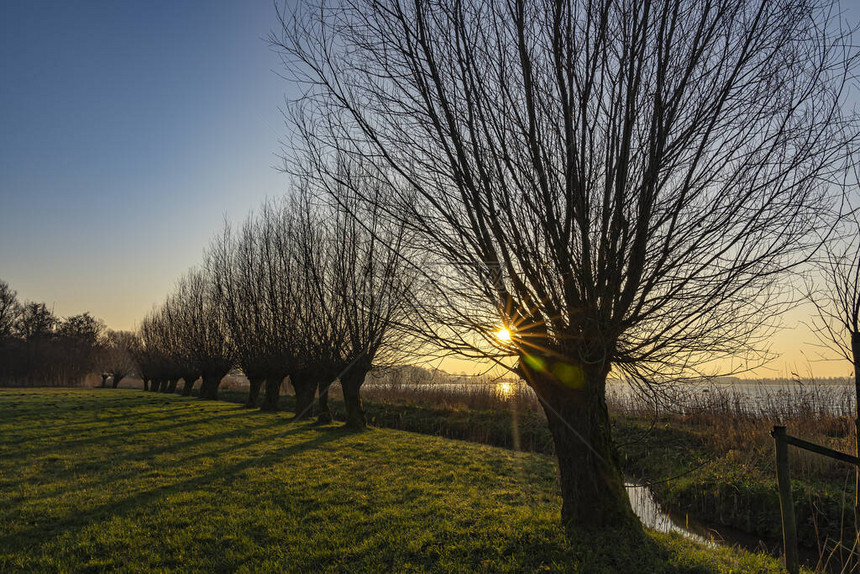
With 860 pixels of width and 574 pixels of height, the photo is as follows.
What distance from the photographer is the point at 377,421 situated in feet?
63.4

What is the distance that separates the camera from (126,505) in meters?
6.29

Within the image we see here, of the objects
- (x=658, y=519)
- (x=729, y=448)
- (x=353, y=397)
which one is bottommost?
(x=658, y=519)

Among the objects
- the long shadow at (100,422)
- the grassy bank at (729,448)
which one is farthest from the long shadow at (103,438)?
the grassy bank at (729,448)

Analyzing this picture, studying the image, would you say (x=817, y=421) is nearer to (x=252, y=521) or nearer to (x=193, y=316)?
(x=252, y=521)

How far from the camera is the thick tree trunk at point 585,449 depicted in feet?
14.7

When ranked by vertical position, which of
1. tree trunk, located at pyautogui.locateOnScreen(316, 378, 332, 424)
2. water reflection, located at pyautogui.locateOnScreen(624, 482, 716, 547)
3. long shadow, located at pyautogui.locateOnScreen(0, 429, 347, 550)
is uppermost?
tree trunk, located at pyautogui.locateOnScreen(316, 378, 332, 424)

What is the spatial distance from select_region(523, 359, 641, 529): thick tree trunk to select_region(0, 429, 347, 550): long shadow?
5706mm

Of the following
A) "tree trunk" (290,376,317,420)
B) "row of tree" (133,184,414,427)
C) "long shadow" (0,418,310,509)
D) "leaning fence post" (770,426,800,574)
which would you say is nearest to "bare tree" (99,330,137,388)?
"row of tree" (133,184,414,427)

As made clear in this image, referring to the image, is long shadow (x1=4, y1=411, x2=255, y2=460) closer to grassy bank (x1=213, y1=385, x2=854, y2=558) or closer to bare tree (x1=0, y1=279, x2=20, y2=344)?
grassy bank (x1=213, y1=385, x2=854, y2=558)

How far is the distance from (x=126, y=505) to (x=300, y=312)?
1061 cm

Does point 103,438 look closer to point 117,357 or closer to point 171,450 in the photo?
point 171,450

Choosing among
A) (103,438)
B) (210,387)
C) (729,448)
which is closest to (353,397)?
(103,438)

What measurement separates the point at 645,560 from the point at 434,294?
3.08 meters

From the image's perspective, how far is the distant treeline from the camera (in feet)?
162
